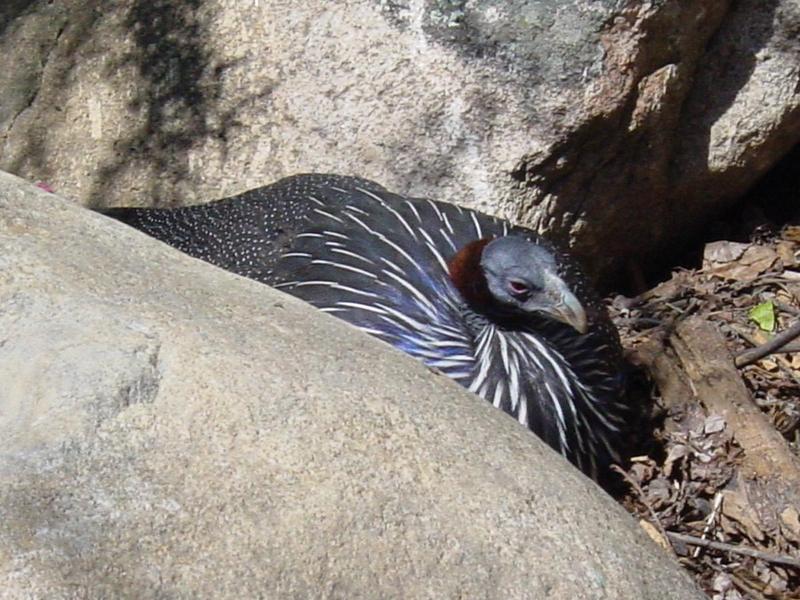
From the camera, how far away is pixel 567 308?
3736 mm

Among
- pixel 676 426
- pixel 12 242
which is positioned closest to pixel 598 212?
pixel 676 426

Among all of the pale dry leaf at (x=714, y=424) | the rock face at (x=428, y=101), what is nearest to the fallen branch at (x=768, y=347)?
the pale dry leaf at (x=714, y=424)

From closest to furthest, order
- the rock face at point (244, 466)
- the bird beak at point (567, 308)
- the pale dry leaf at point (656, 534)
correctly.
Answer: the rock face at point (244, 466) → the bird beak at point (567, 308) → the pale dry leaf at point (656, 534)

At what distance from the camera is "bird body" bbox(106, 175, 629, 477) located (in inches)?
150

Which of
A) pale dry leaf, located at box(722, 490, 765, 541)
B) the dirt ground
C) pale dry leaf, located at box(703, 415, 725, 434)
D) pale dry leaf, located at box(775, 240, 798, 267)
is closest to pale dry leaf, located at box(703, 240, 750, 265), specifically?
the dirt ground

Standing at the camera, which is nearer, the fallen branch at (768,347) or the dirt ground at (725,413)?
the dirt ground at (725,413)

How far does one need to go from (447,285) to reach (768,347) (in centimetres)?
120

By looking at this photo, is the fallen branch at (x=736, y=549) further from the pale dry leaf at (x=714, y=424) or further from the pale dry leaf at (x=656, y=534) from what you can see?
the pale dry leaf at (x=714, y=424)

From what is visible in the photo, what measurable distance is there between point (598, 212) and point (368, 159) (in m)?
0.83

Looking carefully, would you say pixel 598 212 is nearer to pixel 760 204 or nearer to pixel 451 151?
pixel 451 151

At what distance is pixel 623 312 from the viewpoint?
501 cm

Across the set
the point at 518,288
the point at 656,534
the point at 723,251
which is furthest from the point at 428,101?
the point at 656,534

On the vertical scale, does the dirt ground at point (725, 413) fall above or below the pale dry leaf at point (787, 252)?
below

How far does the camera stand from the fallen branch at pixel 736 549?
373cm
